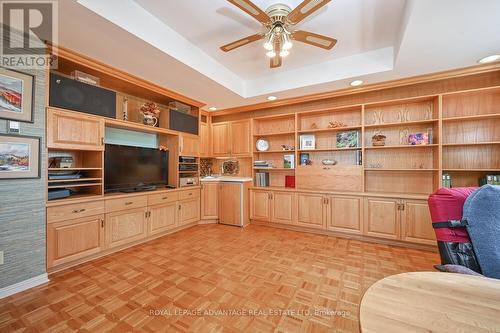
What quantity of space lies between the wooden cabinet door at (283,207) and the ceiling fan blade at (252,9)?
2.72 meters

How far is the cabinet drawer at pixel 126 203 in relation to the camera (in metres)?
2.63

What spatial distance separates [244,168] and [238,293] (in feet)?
9.64

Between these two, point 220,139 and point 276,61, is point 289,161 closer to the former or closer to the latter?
point 220,139

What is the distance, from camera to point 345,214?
328 centimetres

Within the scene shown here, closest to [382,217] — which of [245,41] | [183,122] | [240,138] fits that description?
[240,138]

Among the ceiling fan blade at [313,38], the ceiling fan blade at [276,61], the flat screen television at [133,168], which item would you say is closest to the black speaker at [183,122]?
the flat screen television at [133,168]

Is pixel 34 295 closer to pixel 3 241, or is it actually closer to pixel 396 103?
pixel 3 241

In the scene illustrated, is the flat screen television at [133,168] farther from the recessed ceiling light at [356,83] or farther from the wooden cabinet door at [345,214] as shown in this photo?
the recessed ceiling light at [356,83]

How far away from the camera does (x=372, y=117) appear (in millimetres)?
3406

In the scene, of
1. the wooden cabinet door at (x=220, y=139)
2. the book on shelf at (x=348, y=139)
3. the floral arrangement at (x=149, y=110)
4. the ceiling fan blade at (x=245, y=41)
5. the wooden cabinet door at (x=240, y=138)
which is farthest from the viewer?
the wooden cabinet door at (x=220, y=139)

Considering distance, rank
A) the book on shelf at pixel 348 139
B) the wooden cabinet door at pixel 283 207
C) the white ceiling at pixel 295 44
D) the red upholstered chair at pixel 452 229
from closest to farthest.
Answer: the red upholstered chair at pixel 452 229 → the white ceiling at pixel 295 44 → the book on shelf at pixel 348 139 → the wooden cabinet door at pixel 283 207

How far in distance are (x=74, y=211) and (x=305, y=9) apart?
2990 millimetres

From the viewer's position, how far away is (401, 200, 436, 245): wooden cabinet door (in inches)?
109

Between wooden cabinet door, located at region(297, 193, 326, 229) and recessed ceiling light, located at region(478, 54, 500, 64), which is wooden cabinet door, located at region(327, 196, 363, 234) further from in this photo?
recessed ceiling light, located at region(478, 54, 500, 64)
